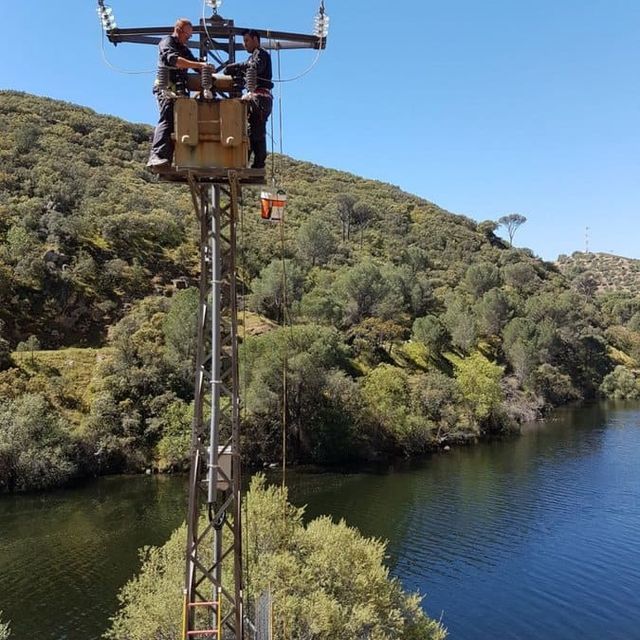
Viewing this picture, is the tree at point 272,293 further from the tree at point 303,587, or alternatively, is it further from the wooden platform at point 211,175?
the wooden platform at point 211,175

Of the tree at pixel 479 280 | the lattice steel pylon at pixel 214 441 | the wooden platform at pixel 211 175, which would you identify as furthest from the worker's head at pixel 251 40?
the tree at pixel 479 280

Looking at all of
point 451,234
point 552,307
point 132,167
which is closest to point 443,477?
point 552,307

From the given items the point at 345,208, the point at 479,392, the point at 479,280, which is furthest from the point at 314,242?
the point at 479,392

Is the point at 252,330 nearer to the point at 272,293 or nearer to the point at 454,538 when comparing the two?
the point at 272,293

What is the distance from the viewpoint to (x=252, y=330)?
61.6 metres

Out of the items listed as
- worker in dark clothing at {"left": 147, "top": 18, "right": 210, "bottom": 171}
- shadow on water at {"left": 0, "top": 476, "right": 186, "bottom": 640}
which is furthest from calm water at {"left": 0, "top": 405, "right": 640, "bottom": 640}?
worker in dark clothing at {"left": 147, "top": 18, "right": 210, "bottom": 171}

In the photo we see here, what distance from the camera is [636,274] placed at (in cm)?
19600

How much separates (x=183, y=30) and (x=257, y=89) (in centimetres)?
138

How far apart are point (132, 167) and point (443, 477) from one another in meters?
78.0

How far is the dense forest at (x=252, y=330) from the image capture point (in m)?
45.7

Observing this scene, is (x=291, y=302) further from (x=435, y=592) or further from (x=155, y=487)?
(x=435, y=592)

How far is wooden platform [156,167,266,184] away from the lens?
904 centimetres

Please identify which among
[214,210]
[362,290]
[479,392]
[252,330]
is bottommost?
[479,392]

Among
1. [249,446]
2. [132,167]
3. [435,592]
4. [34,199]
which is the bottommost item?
[435,592]
